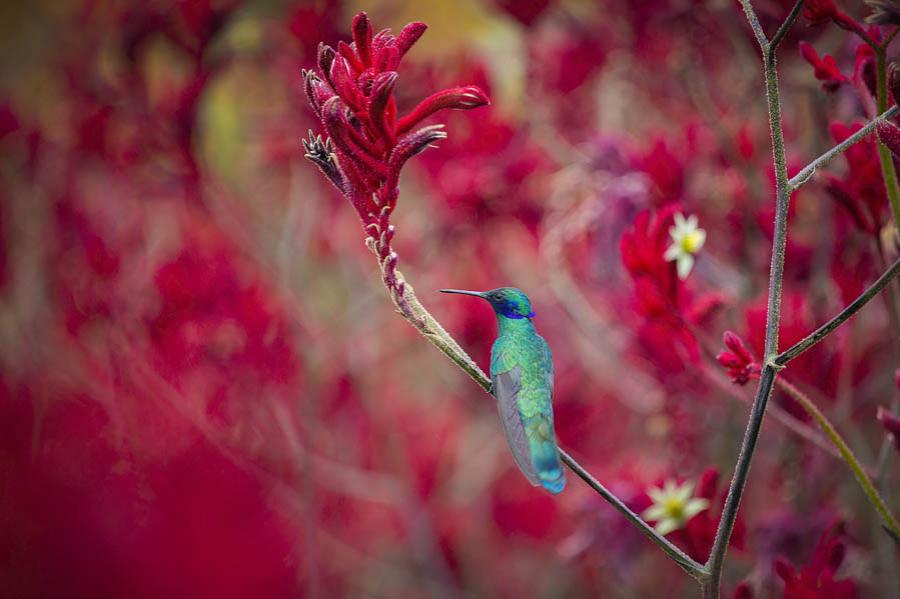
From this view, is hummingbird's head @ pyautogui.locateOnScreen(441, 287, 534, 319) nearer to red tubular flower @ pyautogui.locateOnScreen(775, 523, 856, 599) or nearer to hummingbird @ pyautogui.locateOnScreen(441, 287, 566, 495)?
hummingbird @ pyautogui.locateOnScreen(441, 287, 566, 495)

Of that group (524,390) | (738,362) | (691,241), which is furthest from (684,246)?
(524,390)

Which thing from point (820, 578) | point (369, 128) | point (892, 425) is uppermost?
point (369, 128)

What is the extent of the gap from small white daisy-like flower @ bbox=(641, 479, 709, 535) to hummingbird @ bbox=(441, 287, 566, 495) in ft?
0.85

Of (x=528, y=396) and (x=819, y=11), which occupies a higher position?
(x=819, y=11)

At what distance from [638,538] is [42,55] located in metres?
2.15

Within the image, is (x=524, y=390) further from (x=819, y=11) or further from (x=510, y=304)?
(x=819, y=11)

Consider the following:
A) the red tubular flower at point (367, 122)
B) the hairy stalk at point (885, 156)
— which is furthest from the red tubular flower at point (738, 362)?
the red tubular flower at point (367, 122)

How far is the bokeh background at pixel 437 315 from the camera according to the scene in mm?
793

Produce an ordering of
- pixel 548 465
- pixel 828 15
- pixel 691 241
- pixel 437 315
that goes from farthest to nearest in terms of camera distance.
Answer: pixel 437 315 < pixel 691 241 < pixel 828 15 < pixel 548 465

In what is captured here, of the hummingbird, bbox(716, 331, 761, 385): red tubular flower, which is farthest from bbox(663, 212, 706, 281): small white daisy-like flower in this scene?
the hummingbird

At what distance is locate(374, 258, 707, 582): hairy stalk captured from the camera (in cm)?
39

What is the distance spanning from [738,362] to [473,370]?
0.20 m

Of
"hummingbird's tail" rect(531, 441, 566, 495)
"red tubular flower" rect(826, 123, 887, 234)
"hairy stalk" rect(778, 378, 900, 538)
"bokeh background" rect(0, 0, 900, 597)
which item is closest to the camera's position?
"hummingbird's tail" rect(531, 441, 566, 495)

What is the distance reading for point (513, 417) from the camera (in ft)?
1.28
